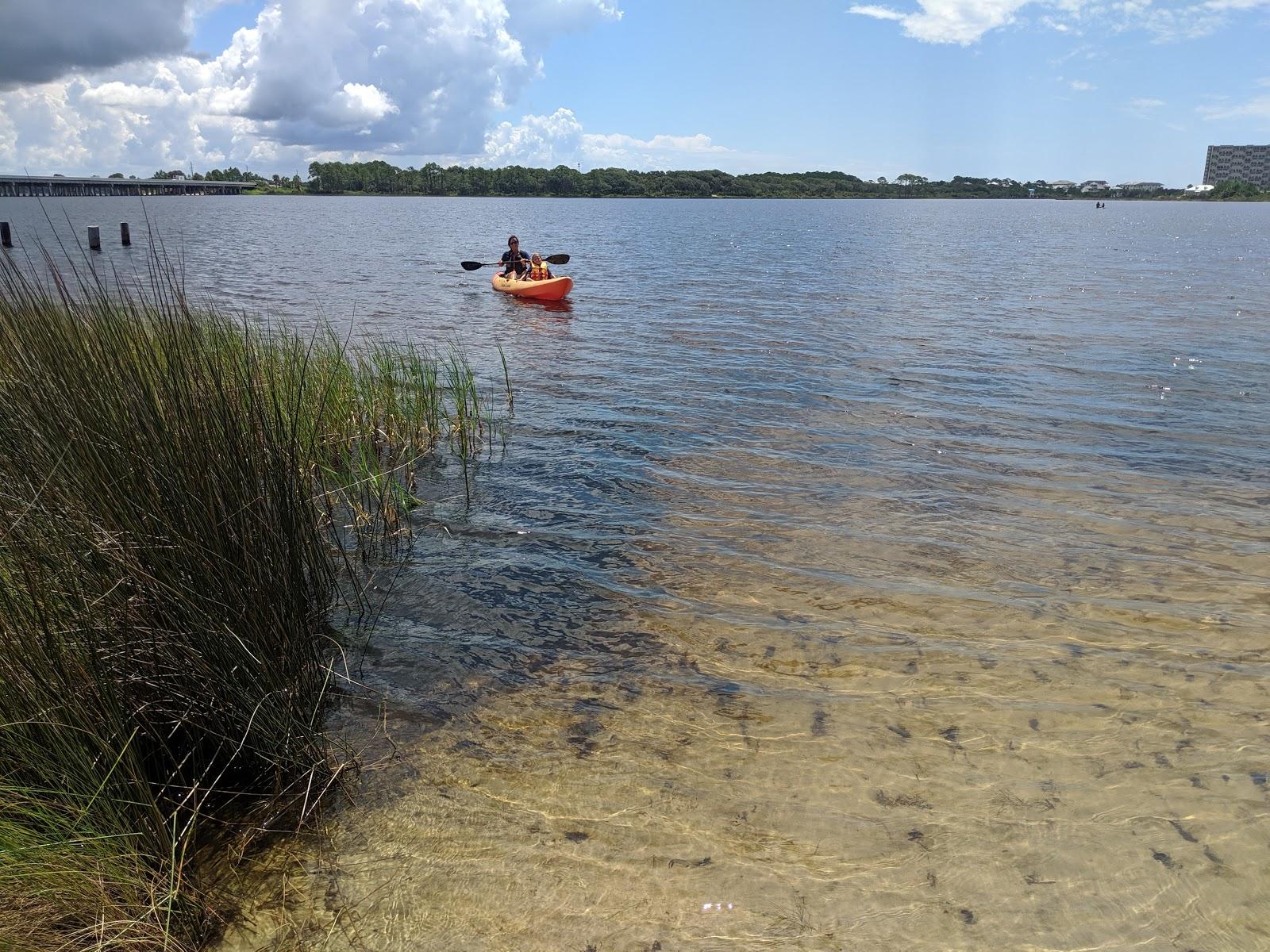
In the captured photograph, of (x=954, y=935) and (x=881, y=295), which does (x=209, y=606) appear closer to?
(x=954, y=935)

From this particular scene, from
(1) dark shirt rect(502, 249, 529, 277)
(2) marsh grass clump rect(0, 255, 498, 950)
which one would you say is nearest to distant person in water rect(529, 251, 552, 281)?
(1) dark shirt rect(502, 249, 529, 277)

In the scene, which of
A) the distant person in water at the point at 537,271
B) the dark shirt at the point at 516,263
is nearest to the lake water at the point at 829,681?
the distant person in water at the point at 537,271

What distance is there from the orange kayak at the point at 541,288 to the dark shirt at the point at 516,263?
517mm

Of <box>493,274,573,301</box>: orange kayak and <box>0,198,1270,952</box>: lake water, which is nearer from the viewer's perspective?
<box>0,198,1270,952</box>: lake water

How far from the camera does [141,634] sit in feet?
11.2

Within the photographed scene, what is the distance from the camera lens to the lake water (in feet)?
11.2

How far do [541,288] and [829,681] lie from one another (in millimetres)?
18340

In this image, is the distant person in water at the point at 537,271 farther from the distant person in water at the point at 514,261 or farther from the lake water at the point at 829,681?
the lake water at the point at 829,681

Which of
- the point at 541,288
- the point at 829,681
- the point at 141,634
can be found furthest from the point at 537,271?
the point at 141,634

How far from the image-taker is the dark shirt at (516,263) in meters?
23.1

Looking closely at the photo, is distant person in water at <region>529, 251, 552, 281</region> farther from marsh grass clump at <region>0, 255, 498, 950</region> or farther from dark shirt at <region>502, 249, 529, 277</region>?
marsh grass clump at <region>0, 255, 498, 950</region>

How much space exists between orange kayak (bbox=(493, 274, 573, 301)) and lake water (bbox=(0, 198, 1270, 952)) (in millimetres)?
9260

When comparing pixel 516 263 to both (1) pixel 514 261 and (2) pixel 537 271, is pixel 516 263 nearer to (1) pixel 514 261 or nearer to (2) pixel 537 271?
(1) pixel 514 261

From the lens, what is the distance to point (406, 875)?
3.54 metres
